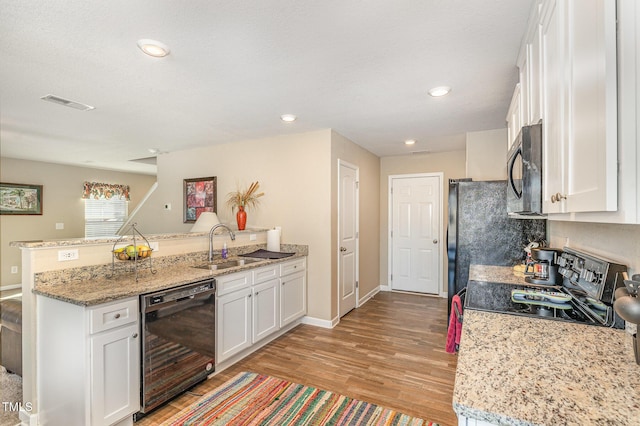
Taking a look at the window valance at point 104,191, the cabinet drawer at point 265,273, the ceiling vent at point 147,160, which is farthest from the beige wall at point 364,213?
the window valance at point 104,191

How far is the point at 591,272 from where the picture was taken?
1392mm

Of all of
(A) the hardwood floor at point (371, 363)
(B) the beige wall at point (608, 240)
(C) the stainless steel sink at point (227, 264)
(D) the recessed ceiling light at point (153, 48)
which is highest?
(D) the recessed ceiling light at point (153, 48)

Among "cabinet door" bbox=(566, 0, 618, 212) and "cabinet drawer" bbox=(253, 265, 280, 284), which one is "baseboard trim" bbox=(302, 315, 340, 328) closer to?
"cabinet drawer" bbox=(253, 265, 280, 284)

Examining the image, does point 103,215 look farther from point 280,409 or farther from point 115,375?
point 280,409

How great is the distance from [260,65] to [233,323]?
2111mm

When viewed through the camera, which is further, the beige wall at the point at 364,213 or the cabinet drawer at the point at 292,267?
the beige wall at the point at 364,213

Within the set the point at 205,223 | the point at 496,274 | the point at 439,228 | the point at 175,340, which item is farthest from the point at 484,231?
the point at 205,223

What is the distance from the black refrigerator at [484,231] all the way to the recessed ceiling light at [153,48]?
2.69 meters

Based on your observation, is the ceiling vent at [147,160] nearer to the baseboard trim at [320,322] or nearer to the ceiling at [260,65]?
the ceiling at [260,65]

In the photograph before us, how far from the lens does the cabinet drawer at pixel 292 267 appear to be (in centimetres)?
349

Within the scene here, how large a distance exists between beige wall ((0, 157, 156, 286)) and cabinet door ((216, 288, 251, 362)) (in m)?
5.70

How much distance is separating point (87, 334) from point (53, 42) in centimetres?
171

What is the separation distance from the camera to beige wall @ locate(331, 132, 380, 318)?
3.84 meters

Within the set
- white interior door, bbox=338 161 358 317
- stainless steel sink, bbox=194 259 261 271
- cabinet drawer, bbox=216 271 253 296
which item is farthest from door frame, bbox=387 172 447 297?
cabinet drawer, bbox=216 271 253 296
